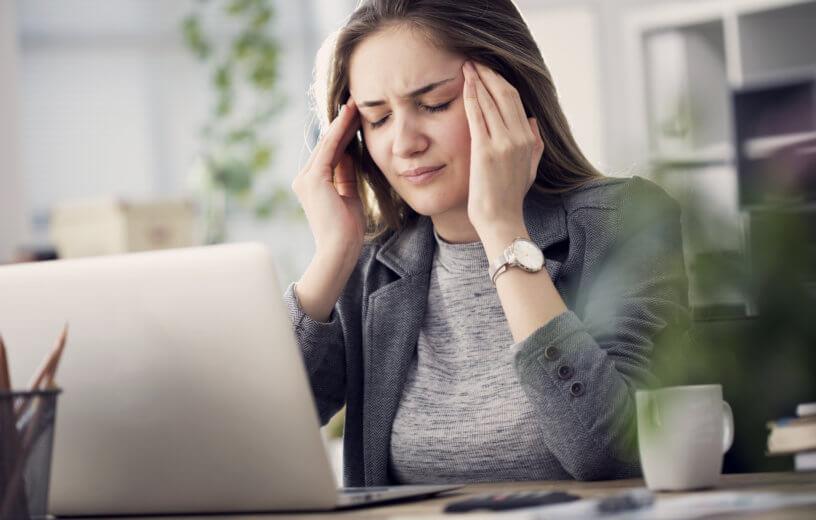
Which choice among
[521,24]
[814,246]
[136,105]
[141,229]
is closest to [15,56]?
[136,105]

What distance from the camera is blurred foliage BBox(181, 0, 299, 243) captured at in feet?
14.6

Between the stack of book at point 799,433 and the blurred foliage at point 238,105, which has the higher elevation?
the blurred foliage at point 238,105

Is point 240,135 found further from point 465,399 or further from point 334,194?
point 465,399

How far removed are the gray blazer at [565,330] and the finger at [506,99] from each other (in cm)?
14

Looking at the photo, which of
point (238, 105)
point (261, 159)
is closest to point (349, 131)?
point (261, 159)

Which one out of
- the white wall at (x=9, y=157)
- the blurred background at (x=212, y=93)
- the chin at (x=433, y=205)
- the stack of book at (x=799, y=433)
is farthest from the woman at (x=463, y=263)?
the white wall at (x=9, y=157)

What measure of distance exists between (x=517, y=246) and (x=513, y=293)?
68 mm

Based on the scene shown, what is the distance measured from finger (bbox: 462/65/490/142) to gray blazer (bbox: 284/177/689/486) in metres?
0.16

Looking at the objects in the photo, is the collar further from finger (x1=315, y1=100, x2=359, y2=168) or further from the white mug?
the white mug

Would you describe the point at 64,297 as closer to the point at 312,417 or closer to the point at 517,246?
the point at 312,417

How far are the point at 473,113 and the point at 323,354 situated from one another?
0.39 m

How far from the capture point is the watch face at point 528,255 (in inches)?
51.6

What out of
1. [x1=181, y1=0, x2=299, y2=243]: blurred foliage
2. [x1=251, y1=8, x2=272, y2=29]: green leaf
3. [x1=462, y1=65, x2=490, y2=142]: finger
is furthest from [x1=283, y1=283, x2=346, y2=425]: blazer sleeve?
[x1=251, y1=8, x2=272, y2=29]: green leaf

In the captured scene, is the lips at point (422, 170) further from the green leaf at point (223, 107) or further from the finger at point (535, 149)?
the green leaf at point (223, 107)
